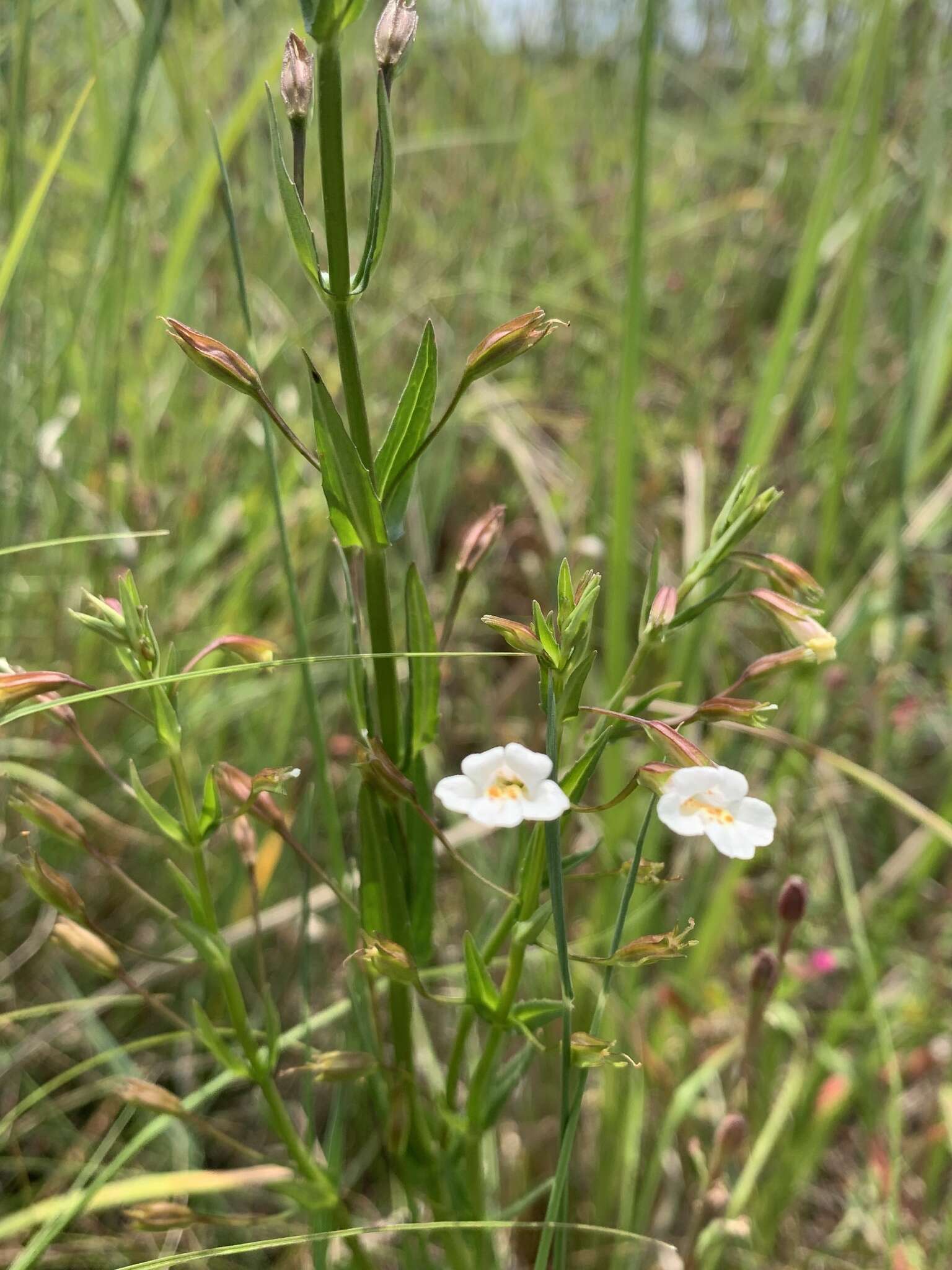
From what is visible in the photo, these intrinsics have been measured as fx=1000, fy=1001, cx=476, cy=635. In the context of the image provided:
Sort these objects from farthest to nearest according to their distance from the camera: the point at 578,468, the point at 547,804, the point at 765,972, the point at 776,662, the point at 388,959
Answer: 1. the point at 578,468
2. the point at 765,972
3. the point at 776,662
4. the point at 388,959
5. the point at 547,804

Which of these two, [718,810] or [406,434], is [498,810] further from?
[406,434]

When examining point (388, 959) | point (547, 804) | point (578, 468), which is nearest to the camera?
point (547, 804)

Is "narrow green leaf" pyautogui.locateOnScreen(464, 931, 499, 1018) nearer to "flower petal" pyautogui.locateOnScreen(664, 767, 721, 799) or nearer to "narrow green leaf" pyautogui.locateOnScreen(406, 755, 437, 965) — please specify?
"narrow green leaf" pyautogui.locateOnScreen(406, 755, 437, 965)

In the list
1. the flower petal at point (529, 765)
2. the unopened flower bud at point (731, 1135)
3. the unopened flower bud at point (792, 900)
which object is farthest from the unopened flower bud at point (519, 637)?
the unopened flower bud at point (731, 1135)

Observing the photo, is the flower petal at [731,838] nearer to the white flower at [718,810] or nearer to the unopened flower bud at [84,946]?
A: the white flower at [718,810]

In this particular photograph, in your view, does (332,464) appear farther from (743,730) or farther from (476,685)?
(476,685)

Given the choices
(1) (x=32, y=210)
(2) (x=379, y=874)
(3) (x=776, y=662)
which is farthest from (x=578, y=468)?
(2) (x=379, y=874)
